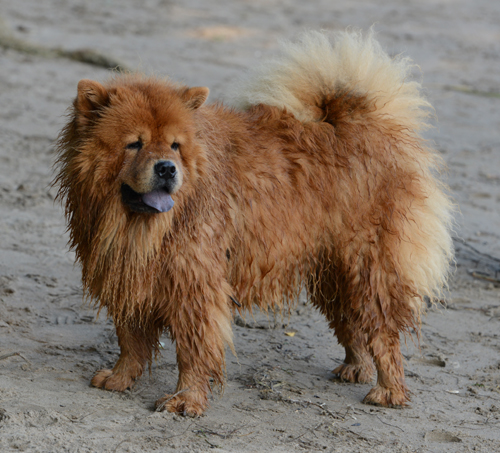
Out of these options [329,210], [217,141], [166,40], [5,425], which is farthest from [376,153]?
[166,40]

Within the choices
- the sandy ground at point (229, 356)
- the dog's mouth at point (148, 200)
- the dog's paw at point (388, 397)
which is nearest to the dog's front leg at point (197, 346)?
the sandy ground at point (229, 356)

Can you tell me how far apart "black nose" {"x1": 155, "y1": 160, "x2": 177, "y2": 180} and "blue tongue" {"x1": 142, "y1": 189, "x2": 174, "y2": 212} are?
112mm

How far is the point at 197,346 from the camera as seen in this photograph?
4098 mm

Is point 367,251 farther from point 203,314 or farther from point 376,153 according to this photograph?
point 203,314

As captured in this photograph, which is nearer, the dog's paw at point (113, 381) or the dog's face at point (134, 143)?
the dog's face at point (134, 143)

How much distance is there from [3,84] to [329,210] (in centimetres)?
738

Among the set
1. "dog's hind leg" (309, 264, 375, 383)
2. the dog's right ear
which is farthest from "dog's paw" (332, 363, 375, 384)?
the dog's right ear

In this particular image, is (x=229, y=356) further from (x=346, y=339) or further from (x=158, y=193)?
(x=158, y=193)

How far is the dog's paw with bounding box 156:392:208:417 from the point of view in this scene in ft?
13.4

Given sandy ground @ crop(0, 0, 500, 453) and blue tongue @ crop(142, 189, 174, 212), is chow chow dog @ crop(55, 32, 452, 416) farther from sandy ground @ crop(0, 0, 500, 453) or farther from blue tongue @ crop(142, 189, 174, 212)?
sandy ground @ crop(0, 0, 500, 453)

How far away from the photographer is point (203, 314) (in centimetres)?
405

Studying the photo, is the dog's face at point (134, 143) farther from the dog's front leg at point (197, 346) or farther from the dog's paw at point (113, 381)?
the dog's paw at point (113, 381)

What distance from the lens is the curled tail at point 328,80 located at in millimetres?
4539

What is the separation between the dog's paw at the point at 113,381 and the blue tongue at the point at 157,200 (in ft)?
4.46
